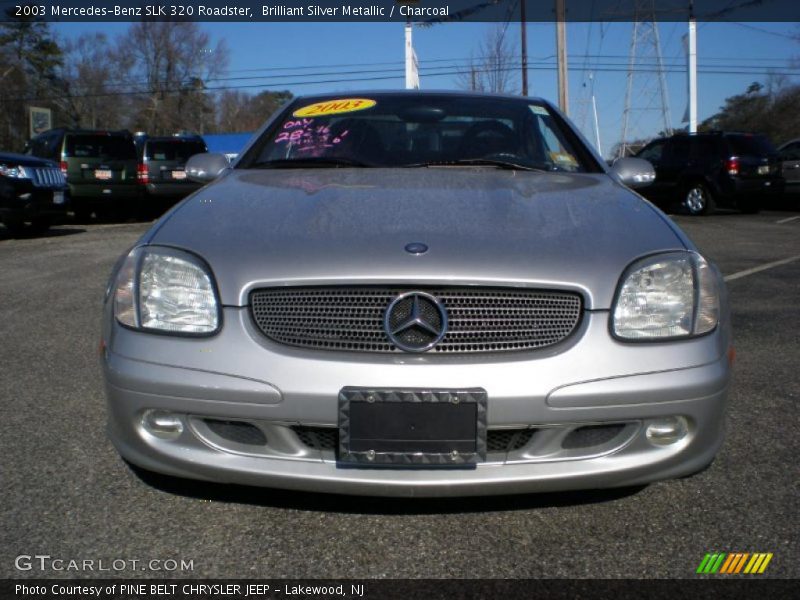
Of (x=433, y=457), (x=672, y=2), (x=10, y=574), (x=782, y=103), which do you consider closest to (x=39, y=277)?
(x=10, y=574)

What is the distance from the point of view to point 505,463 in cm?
210

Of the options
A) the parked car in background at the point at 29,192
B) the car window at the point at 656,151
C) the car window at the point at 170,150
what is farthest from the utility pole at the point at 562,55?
the parked car in background at the point at 29,192

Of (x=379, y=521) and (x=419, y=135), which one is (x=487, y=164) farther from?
(x=379, y=521)

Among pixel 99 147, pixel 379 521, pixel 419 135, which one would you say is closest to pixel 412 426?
pixel 379 521

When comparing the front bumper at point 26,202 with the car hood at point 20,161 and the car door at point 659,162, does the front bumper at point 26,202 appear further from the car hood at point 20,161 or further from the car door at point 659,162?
the car door at point 659,162

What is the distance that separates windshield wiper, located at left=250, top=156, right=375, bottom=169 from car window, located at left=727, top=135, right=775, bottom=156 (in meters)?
14.0

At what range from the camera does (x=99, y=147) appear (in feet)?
48.9

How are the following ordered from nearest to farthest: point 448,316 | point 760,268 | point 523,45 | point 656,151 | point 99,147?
point 448,316 → point 760,268 → point 99,147 → point 656,151 → point 523,45

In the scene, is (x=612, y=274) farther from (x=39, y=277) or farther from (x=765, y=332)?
(x=39, y=277)

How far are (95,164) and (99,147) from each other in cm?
46

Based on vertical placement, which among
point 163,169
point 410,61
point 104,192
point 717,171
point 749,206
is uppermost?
point 410,61

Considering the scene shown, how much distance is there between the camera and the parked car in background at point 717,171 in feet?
50.5

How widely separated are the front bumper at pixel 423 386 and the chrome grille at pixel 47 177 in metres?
9.88

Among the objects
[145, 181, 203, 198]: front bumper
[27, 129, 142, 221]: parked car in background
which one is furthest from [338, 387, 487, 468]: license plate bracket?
[145, 181, 203, 198]: front bumper
